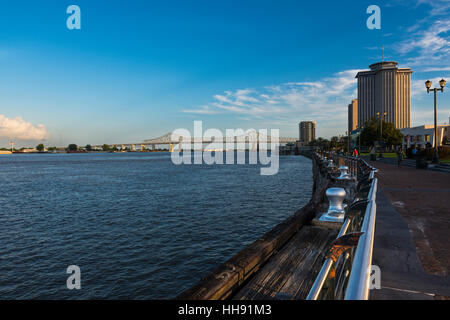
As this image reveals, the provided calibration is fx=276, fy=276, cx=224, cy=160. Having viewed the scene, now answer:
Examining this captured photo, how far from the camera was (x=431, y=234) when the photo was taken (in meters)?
4.63

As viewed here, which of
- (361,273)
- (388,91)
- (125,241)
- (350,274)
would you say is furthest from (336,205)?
(388,91)

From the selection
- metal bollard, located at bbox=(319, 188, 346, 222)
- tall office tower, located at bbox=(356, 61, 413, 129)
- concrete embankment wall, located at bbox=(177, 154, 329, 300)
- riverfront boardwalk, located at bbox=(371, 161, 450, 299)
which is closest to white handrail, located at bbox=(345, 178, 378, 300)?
riverfront boardwalk, located at bbox=(371, 161, 450, 299)

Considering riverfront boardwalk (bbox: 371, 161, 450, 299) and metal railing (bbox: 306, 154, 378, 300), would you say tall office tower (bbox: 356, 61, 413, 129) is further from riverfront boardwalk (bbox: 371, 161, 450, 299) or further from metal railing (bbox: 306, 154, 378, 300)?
metal railing (bbox: 306, 154, 378, 300)

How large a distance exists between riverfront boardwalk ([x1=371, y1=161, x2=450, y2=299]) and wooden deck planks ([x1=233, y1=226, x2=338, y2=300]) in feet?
3.47

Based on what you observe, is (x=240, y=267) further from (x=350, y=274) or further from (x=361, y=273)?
(x=361, y=273)

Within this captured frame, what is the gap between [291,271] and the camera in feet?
14.7

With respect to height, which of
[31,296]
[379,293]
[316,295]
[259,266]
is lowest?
[31,296]

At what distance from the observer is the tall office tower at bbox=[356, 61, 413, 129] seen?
614 feet

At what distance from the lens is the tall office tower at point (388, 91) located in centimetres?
18712

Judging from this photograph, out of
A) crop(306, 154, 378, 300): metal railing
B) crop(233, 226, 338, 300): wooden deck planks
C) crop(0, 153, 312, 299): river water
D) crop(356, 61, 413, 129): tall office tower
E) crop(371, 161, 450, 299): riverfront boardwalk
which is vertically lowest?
crop(0, 153, 312, 299): river water

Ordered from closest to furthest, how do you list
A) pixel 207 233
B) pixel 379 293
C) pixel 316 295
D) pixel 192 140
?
pixel 316 295
pixel 379 293
pixel 207 233
pixel 192 140

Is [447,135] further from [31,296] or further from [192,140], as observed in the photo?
[192,140]
